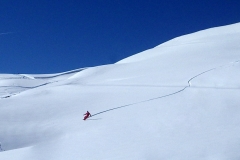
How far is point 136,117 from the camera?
692cm

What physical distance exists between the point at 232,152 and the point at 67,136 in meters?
3.13

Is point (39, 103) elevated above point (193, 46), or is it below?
below

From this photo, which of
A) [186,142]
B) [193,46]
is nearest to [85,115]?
[186,142]

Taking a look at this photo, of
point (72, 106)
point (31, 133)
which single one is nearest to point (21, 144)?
point (31, 133)

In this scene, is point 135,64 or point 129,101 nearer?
point 129,101

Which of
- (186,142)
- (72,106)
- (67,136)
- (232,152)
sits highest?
(72,106)

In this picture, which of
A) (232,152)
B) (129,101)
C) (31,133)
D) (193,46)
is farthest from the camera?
(193,46)

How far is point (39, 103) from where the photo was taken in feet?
29.0

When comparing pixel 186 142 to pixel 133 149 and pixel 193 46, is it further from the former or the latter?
pixel 193 46

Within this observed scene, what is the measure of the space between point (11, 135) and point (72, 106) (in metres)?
1.90

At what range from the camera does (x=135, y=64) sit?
13.8 meters

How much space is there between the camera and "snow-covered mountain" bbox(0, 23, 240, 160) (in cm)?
544

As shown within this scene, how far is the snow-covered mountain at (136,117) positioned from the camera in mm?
5437

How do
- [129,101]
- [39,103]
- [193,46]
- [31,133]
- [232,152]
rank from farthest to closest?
[193,46] → [39,103] → [129,101] → [31,133] → [232,152]
